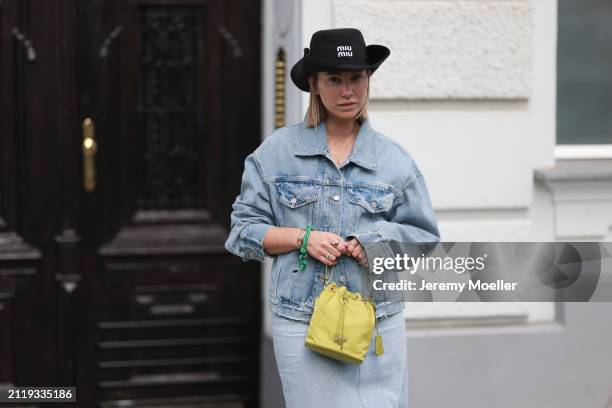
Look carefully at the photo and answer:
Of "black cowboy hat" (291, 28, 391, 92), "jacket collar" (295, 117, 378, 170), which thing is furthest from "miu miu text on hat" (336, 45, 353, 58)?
"jacket collar" (295, 117, 378, 170)

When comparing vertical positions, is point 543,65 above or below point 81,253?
above

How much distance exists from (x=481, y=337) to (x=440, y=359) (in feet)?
0.74

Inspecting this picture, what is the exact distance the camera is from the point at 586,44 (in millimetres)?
5516

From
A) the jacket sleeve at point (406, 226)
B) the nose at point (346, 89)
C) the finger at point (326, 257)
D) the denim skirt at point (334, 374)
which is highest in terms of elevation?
the nose at point (346, 89)

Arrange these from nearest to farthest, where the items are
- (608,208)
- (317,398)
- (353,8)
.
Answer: (317,398) → (353,8) → (608,208)

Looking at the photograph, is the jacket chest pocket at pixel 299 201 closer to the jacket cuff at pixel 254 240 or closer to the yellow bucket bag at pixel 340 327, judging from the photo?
the jacket cuff at pixel 254 240

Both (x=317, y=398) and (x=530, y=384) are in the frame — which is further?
Answer: (x=530, y=384)

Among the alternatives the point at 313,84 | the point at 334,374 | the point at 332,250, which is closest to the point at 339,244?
the point at 332,250

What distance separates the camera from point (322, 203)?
3.48m

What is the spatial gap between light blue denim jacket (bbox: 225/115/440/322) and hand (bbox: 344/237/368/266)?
0.02 meters

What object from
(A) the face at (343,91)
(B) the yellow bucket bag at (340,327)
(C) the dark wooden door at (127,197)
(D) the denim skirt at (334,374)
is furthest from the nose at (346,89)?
(C) the dark wooden door at (127,197)

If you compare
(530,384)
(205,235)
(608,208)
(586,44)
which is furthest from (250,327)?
(586,44)

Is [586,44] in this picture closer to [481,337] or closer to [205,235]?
[481,337]

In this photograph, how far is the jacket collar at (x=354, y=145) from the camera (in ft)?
11.5
